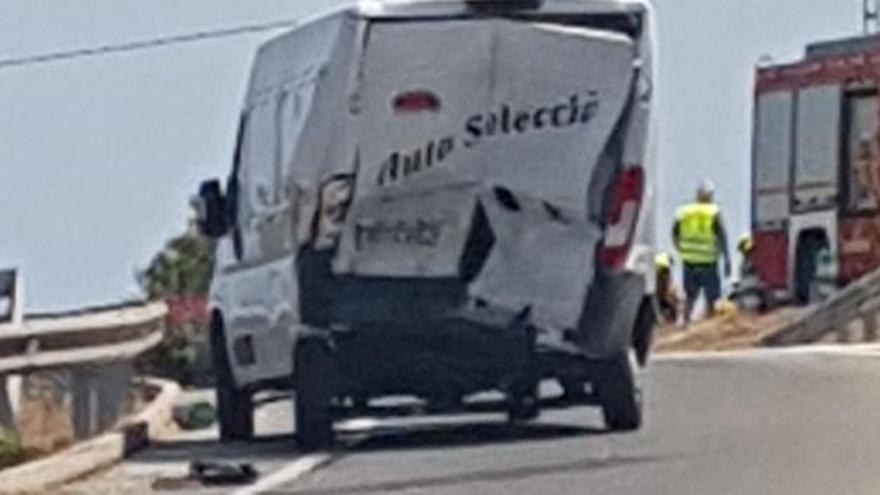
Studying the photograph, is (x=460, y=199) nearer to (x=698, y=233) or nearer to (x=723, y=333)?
(x=723, y=333)

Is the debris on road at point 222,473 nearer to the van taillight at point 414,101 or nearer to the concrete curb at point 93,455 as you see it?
the concrete curb at point 93,455

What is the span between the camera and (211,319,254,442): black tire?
72.2 ft

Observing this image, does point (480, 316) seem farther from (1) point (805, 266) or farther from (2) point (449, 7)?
(1) point (805, 266)

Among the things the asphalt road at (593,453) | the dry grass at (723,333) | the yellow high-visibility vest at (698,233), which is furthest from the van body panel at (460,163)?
the yellow high-visibility vest at (698,233)

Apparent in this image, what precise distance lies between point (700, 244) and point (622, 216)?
793 inches

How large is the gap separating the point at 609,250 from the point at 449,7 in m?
1.61

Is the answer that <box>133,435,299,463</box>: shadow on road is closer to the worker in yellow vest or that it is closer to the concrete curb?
the concrete curb

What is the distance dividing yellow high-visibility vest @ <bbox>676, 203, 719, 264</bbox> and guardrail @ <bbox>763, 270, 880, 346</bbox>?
8.37 ft

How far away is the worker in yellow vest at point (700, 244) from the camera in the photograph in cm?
4006

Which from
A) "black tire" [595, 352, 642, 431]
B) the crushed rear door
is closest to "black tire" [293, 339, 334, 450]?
the crushed rear door

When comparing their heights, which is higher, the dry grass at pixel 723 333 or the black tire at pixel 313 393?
the black tire at pixel 313 393

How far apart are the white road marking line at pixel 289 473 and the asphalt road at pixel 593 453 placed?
0.4 inches

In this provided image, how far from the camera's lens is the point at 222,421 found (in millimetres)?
22219

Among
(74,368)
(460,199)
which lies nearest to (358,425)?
(460,199)
